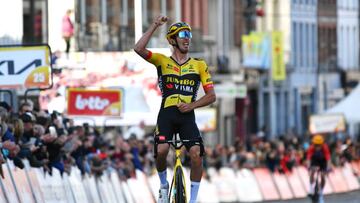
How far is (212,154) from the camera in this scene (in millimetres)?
47656

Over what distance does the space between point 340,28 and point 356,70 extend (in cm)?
238

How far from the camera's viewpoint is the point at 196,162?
2038 cm

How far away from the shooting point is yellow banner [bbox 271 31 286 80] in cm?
7375

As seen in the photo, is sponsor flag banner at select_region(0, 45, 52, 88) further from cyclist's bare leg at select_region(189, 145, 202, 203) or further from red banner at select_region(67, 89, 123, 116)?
red banner at select_region(67, 89, 123, 116)

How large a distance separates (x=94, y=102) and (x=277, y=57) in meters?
A: 38.4

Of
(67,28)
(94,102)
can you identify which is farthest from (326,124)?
(94,102)

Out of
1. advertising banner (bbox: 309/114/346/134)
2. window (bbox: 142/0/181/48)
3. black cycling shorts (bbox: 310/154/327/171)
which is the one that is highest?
window (bbox: 142/0/181/48)

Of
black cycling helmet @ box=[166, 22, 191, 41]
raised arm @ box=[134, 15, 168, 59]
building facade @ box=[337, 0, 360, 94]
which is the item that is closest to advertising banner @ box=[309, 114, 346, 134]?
building facade @ box=[337, 0, 360, 94]

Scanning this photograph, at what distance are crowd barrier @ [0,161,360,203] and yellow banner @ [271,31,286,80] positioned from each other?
673 inches

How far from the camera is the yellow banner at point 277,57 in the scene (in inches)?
2904

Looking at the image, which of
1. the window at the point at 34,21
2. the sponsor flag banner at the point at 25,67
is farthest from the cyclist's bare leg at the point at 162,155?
the window at the point at 34,21

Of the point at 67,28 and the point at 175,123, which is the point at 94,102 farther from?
the point at 175,123

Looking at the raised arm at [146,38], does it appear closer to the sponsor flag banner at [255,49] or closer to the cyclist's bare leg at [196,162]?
the cyclist's bare leg at [196,162]

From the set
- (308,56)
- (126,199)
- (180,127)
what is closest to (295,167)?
(126,199)
